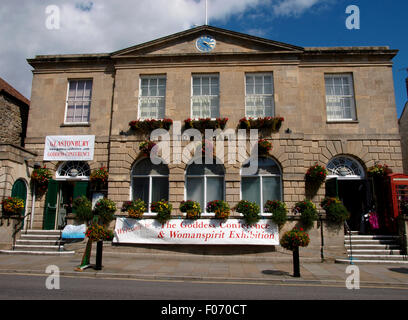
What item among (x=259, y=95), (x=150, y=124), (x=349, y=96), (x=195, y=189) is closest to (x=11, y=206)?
(x=150, y=124)

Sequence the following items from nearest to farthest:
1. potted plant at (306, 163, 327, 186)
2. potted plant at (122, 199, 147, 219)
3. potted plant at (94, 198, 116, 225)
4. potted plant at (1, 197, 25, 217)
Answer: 1. potted plant at (1, 197, 25, 217)
2. potted plant at (122, 199, 147, 219)
3. potted plant at (94, 198, 116, 225)
4. potted plant at (306, 163, 327, 186)

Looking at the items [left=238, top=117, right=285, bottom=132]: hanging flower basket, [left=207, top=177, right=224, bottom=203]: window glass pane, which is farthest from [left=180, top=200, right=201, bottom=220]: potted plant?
[left=238, top=117, right=285, bottom=132]: hanging flower basket

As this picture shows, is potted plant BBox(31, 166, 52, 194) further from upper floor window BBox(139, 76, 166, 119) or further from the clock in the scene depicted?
the clock

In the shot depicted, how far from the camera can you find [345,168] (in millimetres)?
16047

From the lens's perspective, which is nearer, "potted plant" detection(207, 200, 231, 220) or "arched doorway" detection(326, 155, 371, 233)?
"potted plant" detection(207, 200, 231, 220)

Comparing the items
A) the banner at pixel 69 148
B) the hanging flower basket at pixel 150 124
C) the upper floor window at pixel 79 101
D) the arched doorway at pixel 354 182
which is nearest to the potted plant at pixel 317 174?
the arched doorway at pixel 354 182

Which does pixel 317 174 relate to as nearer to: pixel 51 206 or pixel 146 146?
pixel 146 146

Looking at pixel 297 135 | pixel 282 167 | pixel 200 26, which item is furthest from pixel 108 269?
pixel 200 26

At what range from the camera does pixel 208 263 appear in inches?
508

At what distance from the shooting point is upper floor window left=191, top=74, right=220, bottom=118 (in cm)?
1633

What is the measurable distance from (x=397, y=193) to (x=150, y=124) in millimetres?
11457

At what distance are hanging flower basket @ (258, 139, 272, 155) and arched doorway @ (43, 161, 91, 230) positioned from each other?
840cm

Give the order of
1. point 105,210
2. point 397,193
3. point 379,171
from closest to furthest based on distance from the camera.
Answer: point 397,193, point 105,210, point 379,171
